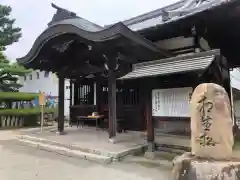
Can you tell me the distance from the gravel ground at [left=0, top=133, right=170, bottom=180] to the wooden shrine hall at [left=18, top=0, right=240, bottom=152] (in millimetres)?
1450

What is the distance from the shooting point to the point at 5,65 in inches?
616

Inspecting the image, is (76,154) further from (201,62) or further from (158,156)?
(201,62)

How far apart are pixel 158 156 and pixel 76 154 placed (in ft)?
7.48

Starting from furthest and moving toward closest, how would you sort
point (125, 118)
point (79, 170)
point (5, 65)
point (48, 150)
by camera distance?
point (5, 65), point (125, 118), point (48, 150), point (79, 170)

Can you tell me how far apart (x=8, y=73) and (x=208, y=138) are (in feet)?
51.0

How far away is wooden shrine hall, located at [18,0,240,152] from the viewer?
238 inches

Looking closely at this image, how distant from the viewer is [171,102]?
20.6 ft

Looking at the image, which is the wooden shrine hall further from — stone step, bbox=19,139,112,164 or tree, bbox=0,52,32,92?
tree, bbox=0,52,32,92

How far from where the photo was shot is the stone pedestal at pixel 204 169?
3436 mm

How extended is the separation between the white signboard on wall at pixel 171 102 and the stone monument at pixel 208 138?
6.17 feet

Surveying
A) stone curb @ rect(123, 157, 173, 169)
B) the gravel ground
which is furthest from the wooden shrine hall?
the gravel ground

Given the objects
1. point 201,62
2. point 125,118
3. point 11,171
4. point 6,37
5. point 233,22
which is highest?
point 6,37

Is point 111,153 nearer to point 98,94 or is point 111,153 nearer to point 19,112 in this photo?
point 98,94

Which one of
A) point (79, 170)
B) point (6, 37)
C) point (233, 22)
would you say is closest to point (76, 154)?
point (79, 170)
